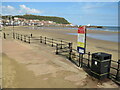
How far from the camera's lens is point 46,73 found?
5984 mm

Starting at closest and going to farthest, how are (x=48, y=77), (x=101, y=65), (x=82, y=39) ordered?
(x=101, y=65)
(x=48, y=77)
(x=82, y=39)

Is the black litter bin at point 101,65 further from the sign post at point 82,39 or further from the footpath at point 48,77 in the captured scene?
the sign post at point 82,39

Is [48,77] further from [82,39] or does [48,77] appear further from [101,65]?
[82,39]

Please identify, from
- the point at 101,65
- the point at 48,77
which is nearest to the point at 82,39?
the point at 101,65

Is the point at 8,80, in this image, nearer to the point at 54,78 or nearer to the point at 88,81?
the point at 54,78

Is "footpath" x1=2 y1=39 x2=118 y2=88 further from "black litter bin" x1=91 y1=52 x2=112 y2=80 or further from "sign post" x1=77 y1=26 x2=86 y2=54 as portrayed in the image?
"sign post" x1=77 y1=26 x2=86 y2=54

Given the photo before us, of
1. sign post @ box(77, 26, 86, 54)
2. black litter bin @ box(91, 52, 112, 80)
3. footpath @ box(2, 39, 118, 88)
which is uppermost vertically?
sign post @ box(77, 26, 86, 54)

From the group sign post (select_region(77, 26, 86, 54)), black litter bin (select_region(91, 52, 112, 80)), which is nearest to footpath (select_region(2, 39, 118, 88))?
black litter bin (select_region(91, 52, 112, 80))

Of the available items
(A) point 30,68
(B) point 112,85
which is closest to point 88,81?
(B) point 112,85

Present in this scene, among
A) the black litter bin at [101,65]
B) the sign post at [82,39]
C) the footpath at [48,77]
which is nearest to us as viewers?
the footpath at [48,77]

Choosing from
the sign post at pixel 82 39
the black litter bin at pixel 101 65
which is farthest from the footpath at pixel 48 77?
the sign post at pixel 82 39

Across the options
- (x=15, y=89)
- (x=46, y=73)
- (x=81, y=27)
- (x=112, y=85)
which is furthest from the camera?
(x=81, y=27)

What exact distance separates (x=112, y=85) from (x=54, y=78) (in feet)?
8.12

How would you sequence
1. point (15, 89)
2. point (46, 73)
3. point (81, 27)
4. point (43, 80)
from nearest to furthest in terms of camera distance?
1. point (15, 89)
2. point (43, 80)
3. point (46, 73)
4. point (81, 27)
